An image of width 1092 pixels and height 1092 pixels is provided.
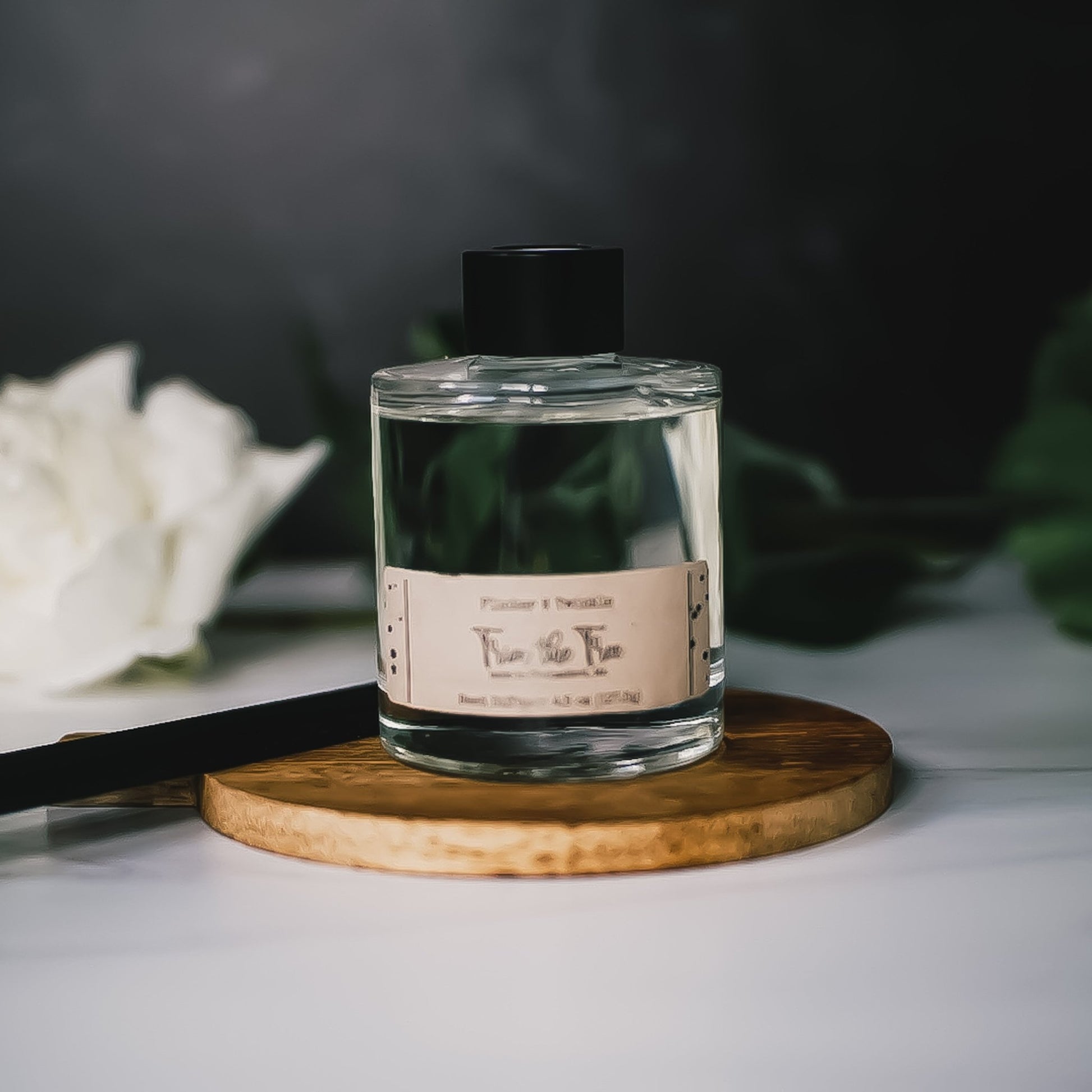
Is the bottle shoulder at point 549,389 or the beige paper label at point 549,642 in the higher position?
the bottle shoulder at point 549,389

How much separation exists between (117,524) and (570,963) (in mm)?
300

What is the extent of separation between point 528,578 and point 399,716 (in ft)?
0.21

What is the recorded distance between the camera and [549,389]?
458 mm

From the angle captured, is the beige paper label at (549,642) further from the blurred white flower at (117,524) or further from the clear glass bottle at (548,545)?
the blurred white flower at (117,524)

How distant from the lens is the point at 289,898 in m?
0.40

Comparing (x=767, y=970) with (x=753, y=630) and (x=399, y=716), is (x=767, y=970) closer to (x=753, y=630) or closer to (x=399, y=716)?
(x=399, y=716)

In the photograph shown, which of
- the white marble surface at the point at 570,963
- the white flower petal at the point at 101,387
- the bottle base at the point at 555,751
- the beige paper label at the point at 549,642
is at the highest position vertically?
the white flower petal at the point at 101,387

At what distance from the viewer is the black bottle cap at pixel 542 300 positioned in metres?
0.45

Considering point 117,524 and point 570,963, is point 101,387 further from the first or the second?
point 570,963

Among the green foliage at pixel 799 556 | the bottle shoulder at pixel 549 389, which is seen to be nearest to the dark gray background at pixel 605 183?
the green foliage at pixel 799 556

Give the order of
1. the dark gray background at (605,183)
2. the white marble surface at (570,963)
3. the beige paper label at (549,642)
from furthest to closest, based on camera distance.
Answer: the dark gray background at (605,183) → the beige paper label at (549,642) → the white marble surface at (570,963)

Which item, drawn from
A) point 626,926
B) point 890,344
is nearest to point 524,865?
point 626,926

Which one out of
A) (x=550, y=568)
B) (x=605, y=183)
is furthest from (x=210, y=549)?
(x=605, y=183)

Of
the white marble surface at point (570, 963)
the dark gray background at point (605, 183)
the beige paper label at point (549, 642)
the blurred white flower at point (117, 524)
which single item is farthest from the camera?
the dark gray background at point (605, 183)
